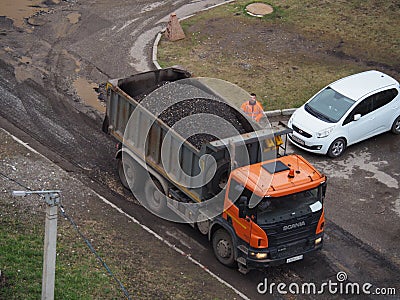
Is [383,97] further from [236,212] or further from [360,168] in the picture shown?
[236,212]

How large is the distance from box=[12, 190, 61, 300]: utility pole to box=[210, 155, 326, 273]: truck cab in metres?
3.75

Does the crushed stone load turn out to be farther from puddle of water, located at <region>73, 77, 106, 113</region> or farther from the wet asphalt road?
puddle of water, located at <region>73, 77, 106, 113</region>

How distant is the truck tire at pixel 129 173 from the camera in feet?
56.7

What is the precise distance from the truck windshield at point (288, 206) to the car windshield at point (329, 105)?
5390 mm

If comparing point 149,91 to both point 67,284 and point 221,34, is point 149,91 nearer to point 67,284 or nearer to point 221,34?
point 67,284

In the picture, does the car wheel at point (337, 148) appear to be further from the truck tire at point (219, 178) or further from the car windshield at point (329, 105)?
the truck tire at point (219, 178)

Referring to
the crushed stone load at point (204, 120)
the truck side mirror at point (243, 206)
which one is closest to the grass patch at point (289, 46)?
the crushed stone load at point (204, 120)

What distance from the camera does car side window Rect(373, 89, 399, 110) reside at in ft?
66.9

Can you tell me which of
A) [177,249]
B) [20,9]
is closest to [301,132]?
[177,249]

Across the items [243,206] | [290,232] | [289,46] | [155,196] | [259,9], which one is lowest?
[155,196]

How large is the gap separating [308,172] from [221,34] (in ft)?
38.1

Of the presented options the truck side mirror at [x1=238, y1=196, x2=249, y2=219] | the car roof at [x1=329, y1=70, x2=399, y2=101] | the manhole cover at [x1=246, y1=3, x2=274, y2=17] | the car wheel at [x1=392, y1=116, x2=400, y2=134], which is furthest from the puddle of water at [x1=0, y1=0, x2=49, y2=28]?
the truck side mirror at [x1=238, y1=196, x2=249, y2=219]

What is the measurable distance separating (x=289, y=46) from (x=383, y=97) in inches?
211

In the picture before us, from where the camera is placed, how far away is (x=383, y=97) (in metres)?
20.5
